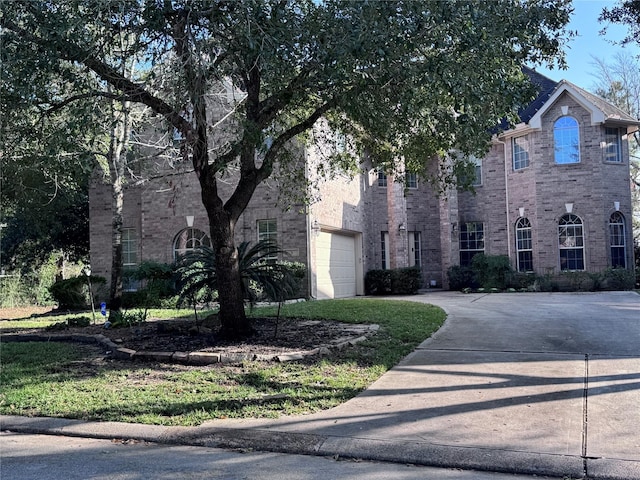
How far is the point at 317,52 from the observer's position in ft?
23.5

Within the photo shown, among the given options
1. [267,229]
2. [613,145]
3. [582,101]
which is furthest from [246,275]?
[613,145]

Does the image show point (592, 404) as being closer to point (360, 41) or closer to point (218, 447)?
point (218, 447)

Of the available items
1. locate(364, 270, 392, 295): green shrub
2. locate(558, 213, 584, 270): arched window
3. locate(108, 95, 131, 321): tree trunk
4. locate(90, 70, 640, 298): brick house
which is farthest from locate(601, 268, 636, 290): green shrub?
locate(108, 95, 131, 321): tree trunk

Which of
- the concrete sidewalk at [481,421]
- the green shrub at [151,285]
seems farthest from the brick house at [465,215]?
the concrete sidewalk at [481,421]

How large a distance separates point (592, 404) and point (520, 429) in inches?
47.0

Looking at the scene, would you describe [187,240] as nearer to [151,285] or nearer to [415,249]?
[151,285]

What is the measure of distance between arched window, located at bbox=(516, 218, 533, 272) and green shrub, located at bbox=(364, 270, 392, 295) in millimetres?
5343

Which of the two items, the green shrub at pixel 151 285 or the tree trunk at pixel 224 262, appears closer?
the tree trunk at pixel 224 262

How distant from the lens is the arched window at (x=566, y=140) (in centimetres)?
2058

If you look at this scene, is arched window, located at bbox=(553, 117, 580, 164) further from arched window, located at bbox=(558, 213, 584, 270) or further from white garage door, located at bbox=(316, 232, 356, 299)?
white garage door, located at bbox=(316, 232, 356, 299)

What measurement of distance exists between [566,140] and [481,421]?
1820 centimetres

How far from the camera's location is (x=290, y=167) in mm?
13500

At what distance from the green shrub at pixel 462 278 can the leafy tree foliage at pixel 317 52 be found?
13832mm

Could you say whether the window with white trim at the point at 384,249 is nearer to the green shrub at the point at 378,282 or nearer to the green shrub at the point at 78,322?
the green shrub at the point at 378,282
